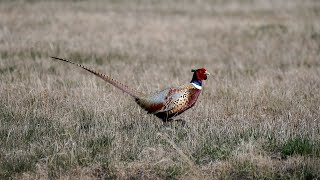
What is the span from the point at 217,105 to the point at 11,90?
313cm

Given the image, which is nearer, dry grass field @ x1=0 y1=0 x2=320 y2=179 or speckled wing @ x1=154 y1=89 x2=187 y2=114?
dry grass field @ x1=0 y1=0 x2=320 y2=179

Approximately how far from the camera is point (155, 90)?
916 cm

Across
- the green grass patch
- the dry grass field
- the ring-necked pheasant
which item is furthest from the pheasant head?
the green grass patch

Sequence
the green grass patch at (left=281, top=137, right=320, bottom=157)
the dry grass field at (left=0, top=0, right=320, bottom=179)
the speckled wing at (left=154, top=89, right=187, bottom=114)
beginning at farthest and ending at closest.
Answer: the speckled wing at (left=154, top=89, right=187, bottom=114) < the green grass patch at (left=281, top=137, right=320, bottom=157) < the dry grass field at (left=0, top=0, right=320, bottom=179)

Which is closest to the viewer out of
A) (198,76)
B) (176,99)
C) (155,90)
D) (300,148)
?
(300,148)

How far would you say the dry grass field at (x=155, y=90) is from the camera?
17.8 ft

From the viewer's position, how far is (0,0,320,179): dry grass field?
17.8 ft

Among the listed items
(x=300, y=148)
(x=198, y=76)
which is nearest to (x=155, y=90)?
(x=198, y=76)

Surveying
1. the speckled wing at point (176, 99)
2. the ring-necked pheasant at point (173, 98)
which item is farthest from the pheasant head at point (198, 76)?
the speckled wing at point (176, 99)

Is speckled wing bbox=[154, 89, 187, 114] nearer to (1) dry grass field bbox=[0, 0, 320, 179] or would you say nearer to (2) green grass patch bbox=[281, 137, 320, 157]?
(1) dry grass field bbox=[0, 0, 320, 179]

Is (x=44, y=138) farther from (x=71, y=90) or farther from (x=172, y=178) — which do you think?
(x=71, y=90)

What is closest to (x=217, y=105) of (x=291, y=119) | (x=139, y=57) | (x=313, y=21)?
(x=291, y=119)

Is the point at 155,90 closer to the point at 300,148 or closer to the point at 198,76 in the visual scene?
the point at 198,76

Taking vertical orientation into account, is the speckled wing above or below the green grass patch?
above
